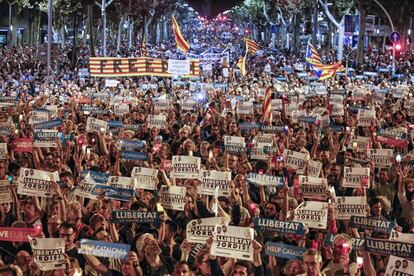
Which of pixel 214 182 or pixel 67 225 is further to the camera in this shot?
pixel 214 182

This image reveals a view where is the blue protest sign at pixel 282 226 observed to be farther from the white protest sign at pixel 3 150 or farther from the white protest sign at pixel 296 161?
the white protest sign at pixel 3 150

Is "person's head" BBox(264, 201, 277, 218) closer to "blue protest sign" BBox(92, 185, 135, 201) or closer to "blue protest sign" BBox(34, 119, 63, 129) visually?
"blue protest sign" BBox(92, 185, 135, 201)

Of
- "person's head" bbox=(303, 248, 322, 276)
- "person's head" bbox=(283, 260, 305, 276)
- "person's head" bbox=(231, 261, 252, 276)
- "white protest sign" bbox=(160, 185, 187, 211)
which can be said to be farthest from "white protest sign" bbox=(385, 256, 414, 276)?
"white protest sign" bbox=(160, 185, 187, 211)

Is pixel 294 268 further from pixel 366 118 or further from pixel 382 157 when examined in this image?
pixel 366 118

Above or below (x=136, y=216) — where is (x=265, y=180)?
above

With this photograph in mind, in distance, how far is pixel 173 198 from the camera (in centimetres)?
1077

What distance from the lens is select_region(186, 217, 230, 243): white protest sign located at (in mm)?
9195

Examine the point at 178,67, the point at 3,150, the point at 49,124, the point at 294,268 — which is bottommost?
the point at 294,268

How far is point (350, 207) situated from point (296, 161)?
316cm

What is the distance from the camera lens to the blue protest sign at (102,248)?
8.71 meters

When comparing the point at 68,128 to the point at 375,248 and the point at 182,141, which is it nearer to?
the point at 182,141

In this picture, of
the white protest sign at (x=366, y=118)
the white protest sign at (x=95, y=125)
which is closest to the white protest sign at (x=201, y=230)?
the white protest sign at (x=95, y=125)

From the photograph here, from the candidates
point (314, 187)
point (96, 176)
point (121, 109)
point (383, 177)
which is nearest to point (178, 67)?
point (121, 109)

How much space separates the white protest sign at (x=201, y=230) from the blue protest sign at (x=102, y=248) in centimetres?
76
